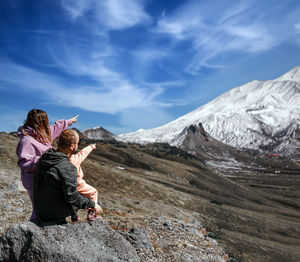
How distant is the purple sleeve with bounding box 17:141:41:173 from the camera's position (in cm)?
458

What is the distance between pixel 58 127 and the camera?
564 centimetres

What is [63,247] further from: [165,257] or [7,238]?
[165,257]

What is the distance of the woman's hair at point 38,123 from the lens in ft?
16.4

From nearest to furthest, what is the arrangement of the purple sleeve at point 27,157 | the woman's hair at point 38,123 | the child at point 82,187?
the purple sleeve at point 27,157
the child at point 82,187
the woman's hair at point 38,123

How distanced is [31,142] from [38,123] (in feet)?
1.41

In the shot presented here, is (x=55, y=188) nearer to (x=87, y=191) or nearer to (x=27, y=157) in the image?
(x=87, y=191)

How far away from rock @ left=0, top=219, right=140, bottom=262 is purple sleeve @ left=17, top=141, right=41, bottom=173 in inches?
44.9

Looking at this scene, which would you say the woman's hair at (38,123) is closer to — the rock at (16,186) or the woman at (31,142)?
the woman at (31,142)

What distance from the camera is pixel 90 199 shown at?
4738 millimetres

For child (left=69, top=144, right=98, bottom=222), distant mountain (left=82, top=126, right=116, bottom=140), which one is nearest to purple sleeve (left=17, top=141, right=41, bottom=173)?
child (left=69, top=144, right=98, bottom=222)

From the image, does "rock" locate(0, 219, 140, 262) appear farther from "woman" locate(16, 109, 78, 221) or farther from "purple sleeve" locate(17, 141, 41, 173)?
"purple sleeve" locate(17, 141, 41, 173)

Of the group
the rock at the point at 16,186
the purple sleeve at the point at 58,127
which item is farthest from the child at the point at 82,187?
Answer: the rock at the point at 16,186

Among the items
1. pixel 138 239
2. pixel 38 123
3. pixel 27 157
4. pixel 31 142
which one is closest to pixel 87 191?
→ pixel 27 157

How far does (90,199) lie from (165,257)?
3751mm
